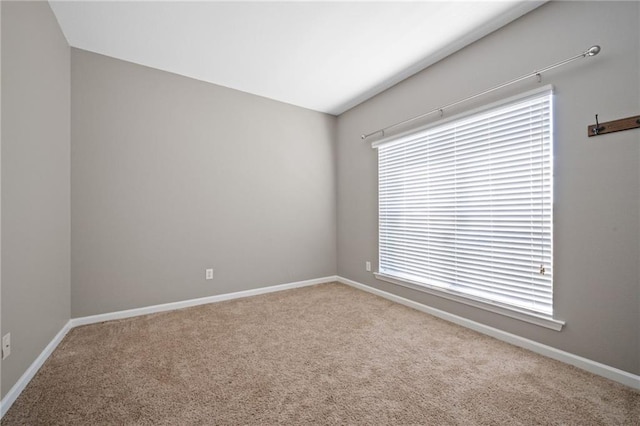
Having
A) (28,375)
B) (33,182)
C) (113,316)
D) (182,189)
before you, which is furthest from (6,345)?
(182,189)

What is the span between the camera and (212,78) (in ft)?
10.2

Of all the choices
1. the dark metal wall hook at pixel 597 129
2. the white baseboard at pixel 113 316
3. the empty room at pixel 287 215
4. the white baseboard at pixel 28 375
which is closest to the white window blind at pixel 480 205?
the empty room at pixel 287 215

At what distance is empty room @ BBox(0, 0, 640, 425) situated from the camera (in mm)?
1554

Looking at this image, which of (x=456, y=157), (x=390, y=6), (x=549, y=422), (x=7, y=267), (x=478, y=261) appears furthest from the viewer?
(x=456, y=157)

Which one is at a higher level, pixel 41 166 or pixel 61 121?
pixel 61 121

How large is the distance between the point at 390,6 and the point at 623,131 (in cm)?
178

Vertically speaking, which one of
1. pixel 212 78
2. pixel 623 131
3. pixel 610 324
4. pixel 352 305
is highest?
pixel 212 78

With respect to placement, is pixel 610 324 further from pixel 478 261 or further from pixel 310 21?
pixel 310 21

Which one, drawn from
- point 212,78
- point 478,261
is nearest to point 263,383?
point 478,261

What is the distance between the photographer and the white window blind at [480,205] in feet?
6.59

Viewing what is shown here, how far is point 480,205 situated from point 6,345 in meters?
3.38

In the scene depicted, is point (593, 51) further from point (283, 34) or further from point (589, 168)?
point (283, 34)

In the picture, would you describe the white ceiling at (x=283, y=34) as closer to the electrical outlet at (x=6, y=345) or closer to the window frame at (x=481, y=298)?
the window frame at (x=481, y=298)

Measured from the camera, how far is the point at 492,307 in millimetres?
2254
